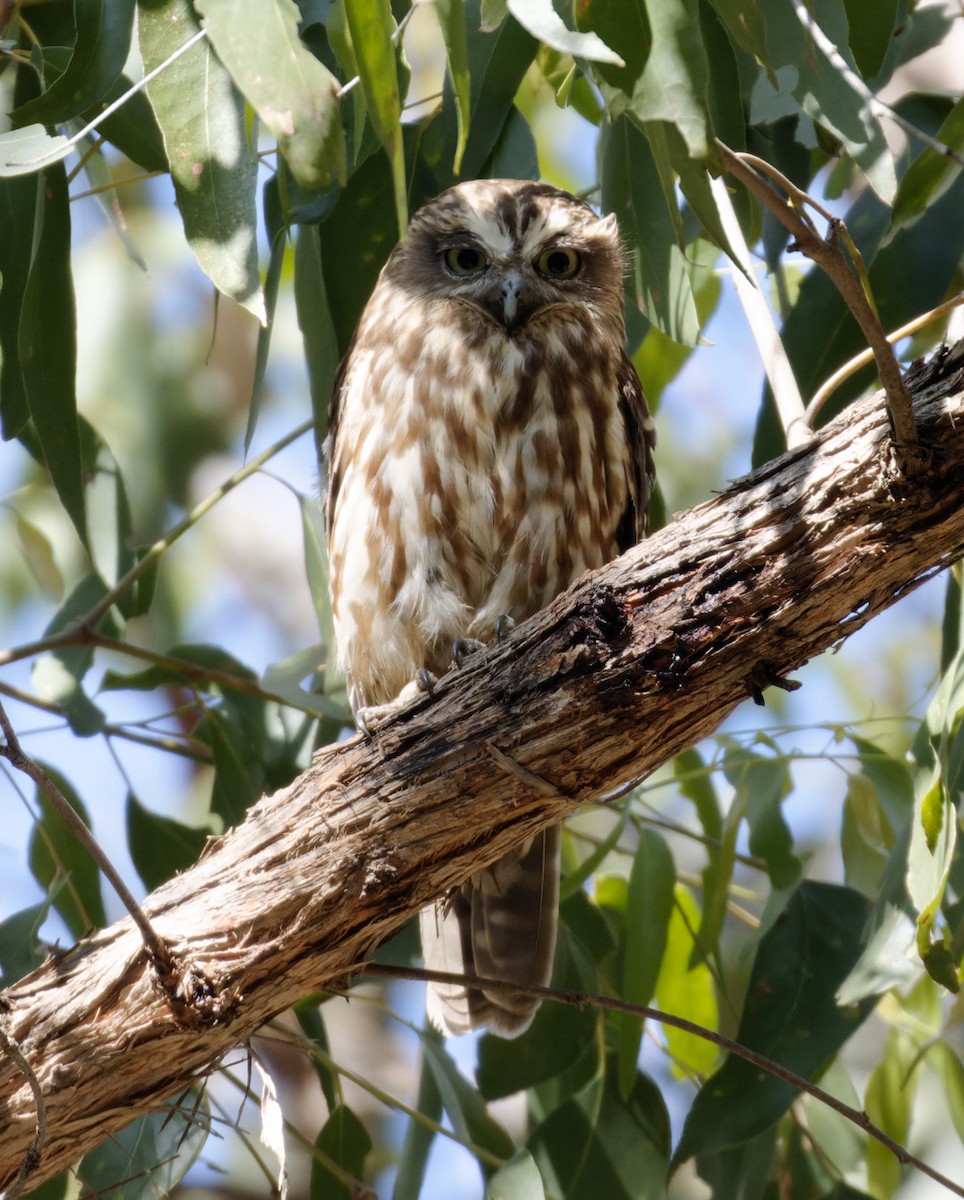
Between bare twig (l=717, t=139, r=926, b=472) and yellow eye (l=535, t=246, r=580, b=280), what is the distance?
1533 millimetres

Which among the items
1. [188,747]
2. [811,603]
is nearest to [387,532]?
[188,747]

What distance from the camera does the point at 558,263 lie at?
10.7ft

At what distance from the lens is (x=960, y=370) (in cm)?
176

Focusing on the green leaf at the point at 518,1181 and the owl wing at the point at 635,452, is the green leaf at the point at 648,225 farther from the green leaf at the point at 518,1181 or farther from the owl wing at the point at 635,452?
the green leaf at the point at 518,1181

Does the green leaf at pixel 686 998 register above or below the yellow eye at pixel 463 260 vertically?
below

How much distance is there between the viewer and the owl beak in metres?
3.04

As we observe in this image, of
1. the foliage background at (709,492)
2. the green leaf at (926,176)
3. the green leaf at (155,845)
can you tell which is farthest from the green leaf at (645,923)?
the green leaf at (926,176)

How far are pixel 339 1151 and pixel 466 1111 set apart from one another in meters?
0.28

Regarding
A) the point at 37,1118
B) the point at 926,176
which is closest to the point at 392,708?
the point at 37,1118

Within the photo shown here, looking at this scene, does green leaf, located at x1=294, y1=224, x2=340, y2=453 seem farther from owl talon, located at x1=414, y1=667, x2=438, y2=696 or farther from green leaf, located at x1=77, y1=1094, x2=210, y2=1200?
green leaf, located at x1=77, y1=1094, x2=210, y2=1200

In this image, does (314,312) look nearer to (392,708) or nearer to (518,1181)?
(392,708)

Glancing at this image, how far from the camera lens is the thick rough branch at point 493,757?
5.97 ft

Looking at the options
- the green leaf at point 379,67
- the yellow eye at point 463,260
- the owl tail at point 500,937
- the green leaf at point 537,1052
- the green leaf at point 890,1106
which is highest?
the yellow eye at point 463,260

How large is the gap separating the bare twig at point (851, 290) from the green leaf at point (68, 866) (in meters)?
1.87
